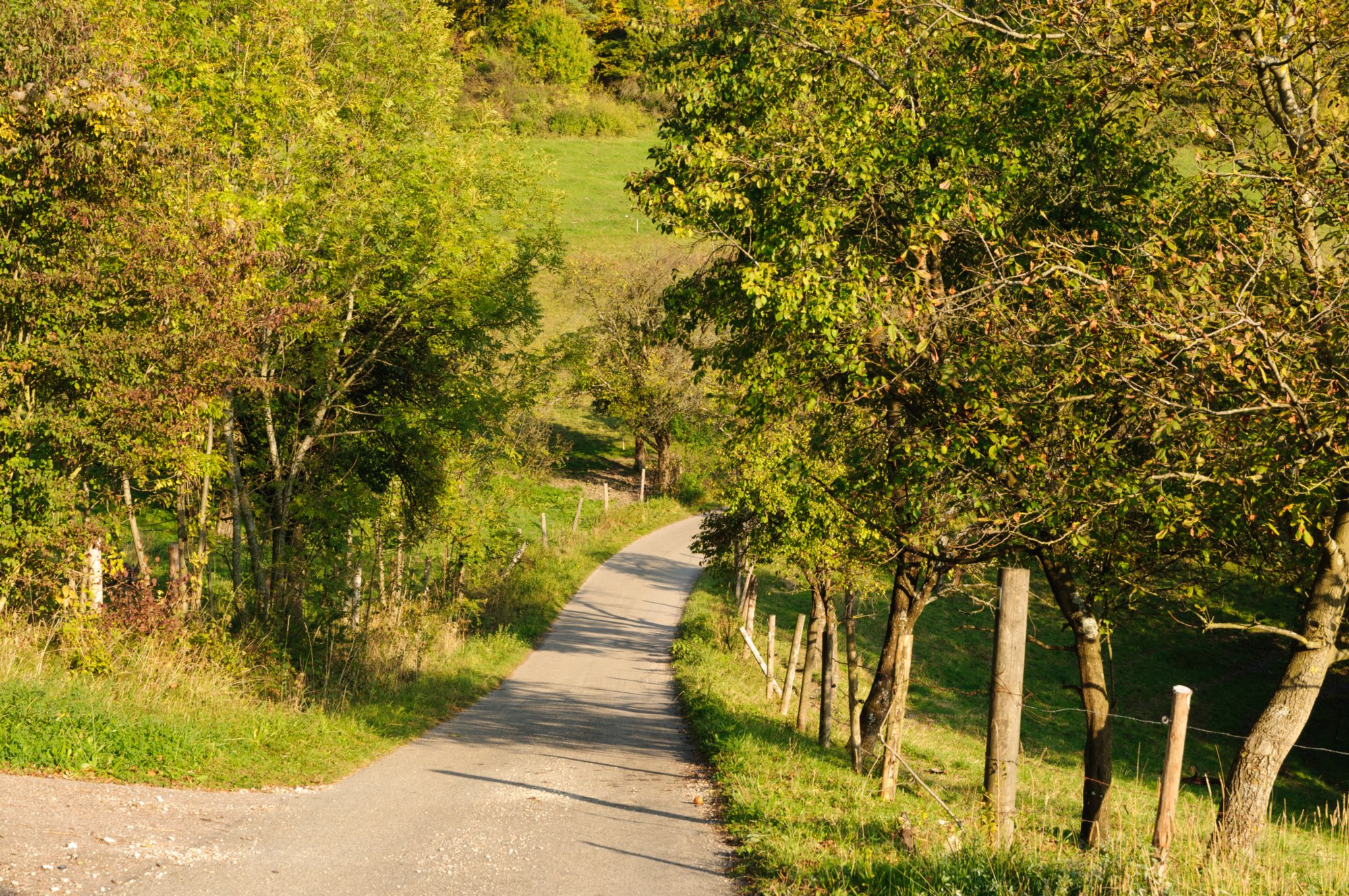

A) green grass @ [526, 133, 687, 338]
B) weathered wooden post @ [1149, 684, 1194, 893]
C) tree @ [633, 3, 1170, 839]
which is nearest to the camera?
weathered wooden post @ [1149, 684, 1194, 893]

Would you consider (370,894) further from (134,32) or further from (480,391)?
(480,391)

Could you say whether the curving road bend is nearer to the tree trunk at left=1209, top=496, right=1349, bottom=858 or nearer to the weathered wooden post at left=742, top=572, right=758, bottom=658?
the tree trunk at left=1209, top=496, right=1349, bottom=858

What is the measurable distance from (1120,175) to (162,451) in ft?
36.2

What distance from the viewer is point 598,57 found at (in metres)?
89.6

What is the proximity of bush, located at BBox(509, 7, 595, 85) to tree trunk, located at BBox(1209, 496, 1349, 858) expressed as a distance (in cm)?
7771

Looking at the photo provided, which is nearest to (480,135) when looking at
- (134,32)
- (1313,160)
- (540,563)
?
(134,32)

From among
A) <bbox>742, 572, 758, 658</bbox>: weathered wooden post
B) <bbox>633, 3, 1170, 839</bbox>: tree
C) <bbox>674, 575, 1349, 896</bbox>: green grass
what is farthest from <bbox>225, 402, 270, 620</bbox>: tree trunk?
<bbox>742, 572, 758, 658</bbox>: weathered wooden post

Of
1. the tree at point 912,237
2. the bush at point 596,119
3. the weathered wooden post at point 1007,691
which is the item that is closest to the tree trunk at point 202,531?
the tree at point 912,237

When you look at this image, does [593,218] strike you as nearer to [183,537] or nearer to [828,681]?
[828,681]

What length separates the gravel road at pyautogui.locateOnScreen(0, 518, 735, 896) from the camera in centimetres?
664

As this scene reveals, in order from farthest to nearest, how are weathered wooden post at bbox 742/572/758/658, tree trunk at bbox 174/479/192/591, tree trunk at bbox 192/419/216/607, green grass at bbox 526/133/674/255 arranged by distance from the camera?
green grass at bbox 526/133/674/255
weathered wooden post at bbox 742/572/758/658
tree trunk at bbox 192/419/216/607
tree trunk at bbox 174/479/192/591

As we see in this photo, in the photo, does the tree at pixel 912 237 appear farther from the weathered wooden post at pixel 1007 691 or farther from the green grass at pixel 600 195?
the green grass at pixel 600 195

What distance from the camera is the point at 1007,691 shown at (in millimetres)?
7203

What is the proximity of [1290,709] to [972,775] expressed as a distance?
9.73m
